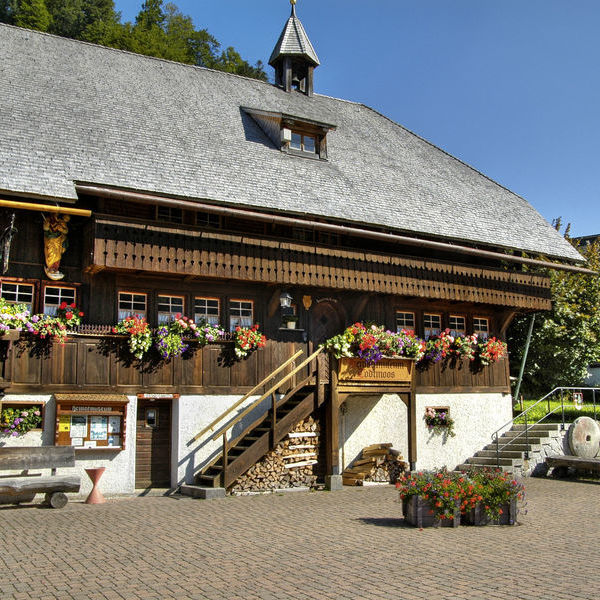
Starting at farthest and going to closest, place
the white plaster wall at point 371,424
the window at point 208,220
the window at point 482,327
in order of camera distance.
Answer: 1. the window at point 482,327
2. the white plaster wall at point 371,424
3. the window at point 208,220

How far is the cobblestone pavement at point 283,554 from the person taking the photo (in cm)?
841

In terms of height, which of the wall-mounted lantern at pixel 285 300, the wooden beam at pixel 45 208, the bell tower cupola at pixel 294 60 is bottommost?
the wall-mounted lantern at pixel 285 300

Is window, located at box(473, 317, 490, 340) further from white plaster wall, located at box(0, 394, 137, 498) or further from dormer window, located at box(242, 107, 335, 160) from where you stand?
white plaster wall, located at box(0, 394, 137, 498)

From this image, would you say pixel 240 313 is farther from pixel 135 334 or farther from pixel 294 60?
pixel 294 60

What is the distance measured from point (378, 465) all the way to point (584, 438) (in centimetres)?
661

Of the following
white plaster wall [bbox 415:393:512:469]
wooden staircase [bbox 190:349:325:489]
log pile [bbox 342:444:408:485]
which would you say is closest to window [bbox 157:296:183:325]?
wooden staircase [bbox 190:349:325:489]

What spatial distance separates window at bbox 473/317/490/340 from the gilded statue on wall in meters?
13.0

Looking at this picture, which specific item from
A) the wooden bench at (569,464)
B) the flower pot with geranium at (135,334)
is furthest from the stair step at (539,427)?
the flower pot with geranium at (135,334)

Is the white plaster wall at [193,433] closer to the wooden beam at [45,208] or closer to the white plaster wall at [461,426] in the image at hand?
the wooden beam at [45,208]

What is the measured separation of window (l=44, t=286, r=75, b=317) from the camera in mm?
17375

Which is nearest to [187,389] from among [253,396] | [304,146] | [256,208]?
[253,396]

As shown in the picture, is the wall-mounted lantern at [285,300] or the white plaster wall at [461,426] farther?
the white plaster wall at [461,426]

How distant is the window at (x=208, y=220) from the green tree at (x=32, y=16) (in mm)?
25923

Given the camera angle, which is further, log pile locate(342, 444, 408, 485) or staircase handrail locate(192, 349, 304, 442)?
log pile locate(342, 444, 408, 485)
